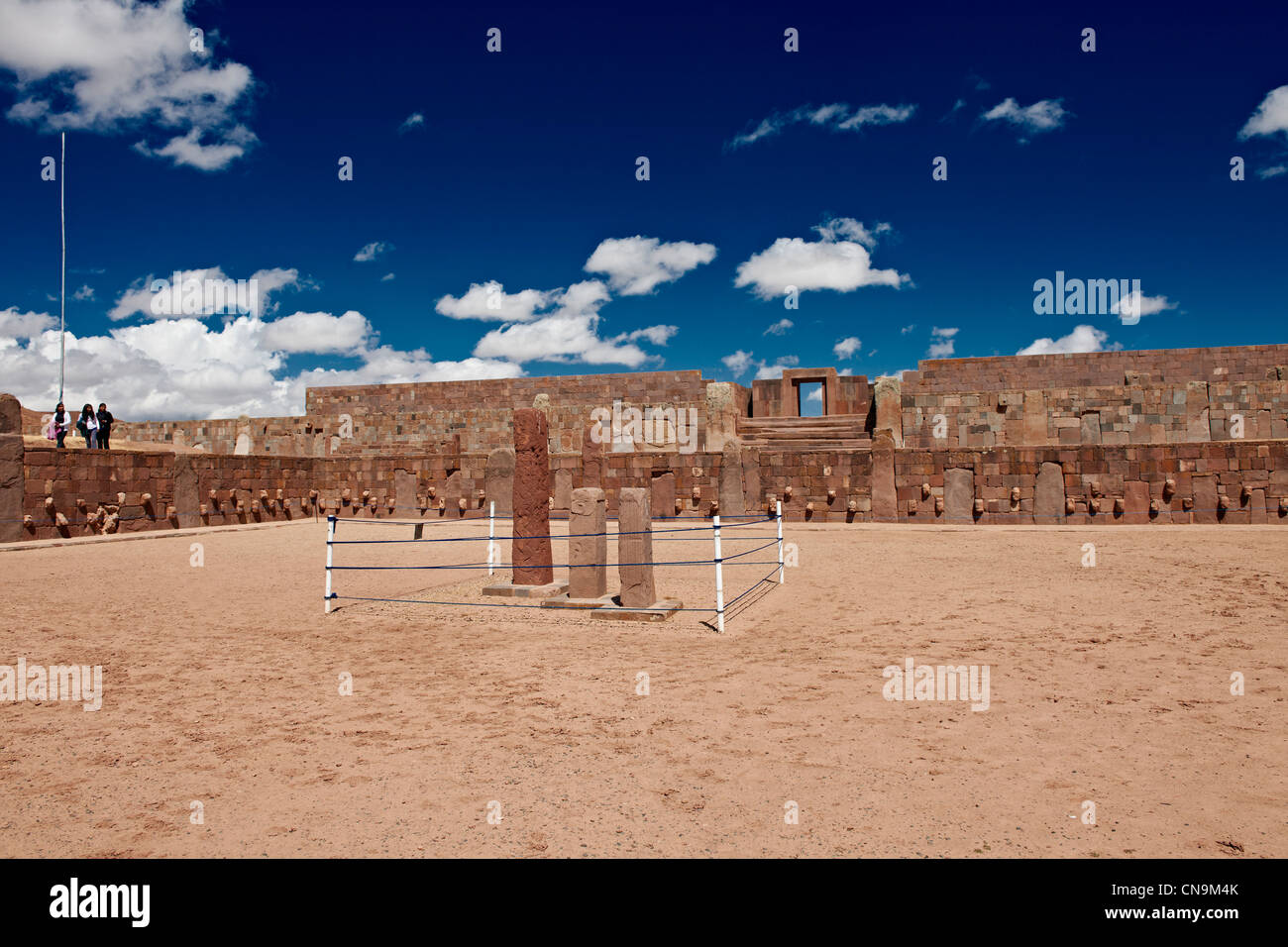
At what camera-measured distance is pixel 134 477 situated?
1598 cm

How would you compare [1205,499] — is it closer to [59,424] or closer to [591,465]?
[591,465]

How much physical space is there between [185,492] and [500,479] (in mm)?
7176

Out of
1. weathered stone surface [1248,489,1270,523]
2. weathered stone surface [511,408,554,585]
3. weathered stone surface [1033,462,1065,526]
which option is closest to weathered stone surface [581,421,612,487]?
weathered stone surface [511,408,554,585]

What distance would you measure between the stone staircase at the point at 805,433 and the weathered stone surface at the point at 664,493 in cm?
350

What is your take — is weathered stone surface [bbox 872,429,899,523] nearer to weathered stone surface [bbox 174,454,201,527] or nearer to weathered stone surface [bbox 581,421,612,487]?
weathered stone surface [bbox 581,421,612,487]

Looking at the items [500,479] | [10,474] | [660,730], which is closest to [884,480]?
[500,479]

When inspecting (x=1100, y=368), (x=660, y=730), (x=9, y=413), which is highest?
(x=1100, y=368)

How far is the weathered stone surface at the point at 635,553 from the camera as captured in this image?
7.79m

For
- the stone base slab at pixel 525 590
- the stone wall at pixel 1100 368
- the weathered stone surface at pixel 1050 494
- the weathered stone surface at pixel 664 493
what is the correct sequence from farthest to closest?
the stone wall at pixel 1100 368, the weathered stone surface at pixel 664 493, the weathered stone surface at pixel 1050 494, the stone base slab at pixel 525 590

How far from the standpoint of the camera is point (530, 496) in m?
9.51

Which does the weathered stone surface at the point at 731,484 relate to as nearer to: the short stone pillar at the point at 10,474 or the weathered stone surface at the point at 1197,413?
the weathered stone surface at the point at 1197,413

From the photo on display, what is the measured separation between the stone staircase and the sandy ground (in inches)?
518

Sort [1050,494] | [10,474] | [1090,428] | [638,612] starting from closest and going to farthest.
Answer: [638,612]
[10,474]
[1050,494]
[1090,428]

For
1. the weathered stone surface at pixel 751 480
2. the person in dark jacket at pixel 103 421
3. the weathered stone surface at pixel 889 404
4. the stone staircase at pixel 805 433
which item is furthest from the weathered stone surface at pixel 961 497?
the person in dark jacket at pixel 103 421
